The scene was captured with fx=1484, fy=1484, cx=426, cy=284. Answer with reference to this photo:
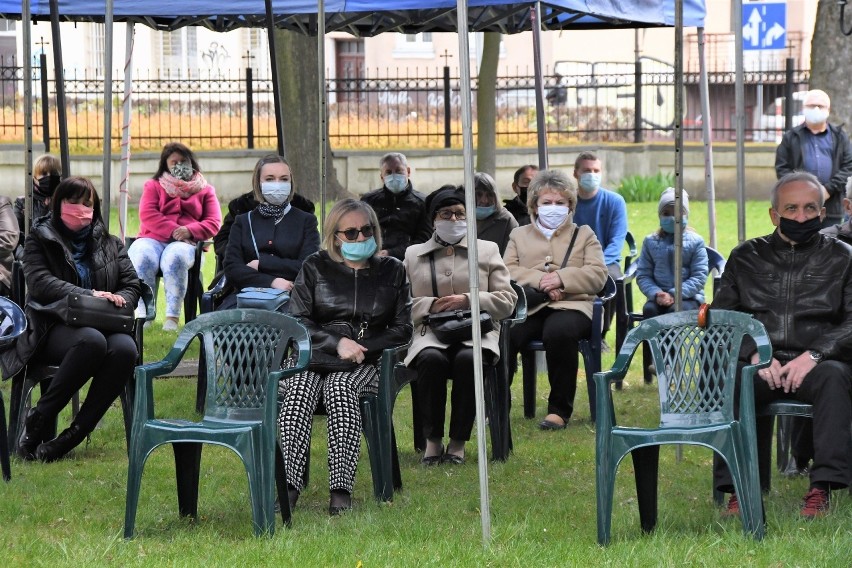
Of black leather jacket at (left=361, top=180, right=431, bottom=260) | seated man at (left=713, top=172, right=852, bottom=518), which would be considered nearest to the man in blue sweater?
black leather jacket at (left=361, top=180, right=431, bottom=260)

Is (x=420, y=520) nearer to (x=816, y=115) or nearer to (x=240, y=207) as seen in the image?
(x=240, y=207)

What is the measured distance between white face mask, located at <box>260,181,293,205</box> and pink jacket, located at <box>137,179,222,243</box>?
2.36 metres

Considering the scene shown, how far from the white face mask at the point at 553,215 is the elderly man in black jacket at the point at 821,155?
3.77 m

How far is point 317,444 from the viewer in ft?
26.5

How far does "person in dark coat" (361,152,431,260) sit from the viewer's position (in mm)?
10016

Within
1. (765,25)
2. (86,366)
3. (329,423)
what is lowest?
(329,423)

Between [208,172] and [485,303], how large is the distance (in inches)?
587

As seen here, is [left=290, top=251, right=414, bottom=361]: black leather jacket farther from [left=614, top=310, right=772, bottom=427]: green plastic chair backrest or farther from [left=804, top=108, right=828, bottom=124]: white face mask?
[left=804, top=108, right=828, bottom=124]: white face mask

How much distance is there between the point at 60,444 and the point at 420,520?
7.46 ft

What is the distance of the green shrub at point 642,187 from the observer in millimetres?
22469

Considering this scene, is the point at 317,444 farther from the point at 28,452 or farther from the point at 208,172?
the point at 208,172

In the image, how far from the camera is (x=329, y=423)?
6.57 meters

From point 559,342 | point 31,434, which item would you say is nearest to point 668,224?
point 559,342

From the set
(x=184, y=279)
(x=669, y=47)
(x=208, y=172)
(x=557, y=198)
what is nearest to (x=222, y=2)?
(x=184, y=279)
